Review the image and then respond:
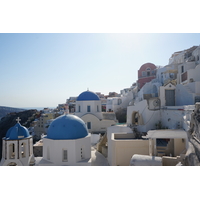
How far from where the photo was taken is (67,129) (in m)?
7.29

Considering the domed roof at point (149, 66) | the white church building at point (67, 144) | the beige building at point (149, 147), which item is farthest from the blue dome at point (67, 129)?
the domed roof at point (149, 66)

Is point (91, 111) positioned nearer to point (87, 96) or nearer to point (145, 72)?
point (87, 96)

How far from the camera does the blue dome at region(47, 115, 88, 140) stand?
284 inches

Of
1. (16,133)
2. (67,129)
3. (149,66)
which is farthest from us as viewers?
(149,66)

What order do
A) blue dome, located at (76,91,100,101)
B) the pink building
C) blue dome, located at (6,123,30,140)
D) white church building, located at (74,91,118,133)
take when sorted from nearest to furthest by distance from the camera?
blue dome, located at (6,123,30,140), white church building, located at (74,91,118,133), blue dome, located at (76,91,100,101), the pink building

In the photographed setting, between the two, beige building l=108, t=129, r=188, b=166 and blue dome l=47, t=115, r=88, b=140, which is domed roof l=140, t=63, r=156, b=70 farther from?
blue dome l=47, t=115, r=88, b=140

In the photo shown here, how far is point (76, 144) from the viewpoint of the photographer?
7.09 m

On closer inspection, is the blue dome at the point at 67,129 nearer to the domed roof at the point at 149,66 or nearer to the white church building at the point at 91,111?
the white church building at the point at 91,111

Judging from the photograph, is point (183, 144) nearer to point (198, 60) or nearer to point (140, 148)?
point (140, 148)

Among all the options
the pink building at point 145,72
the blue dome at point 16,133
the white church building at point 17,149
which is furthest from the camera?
the pink building at point 145,72

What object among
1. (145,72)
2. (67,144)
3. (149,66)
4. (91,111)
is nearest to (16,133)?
(67,144)

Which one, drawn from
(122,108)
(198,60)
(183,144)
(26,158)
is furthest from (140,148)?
(122,108)

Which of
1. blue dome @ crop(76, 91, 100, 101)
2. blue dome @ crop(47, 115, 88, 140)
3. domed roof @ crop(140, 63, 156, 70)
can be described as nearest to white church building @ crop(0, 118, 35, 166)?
blue dome @ crop(47, 115, 88, 140)

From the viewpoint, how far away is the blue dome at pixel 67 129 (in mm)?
7207
